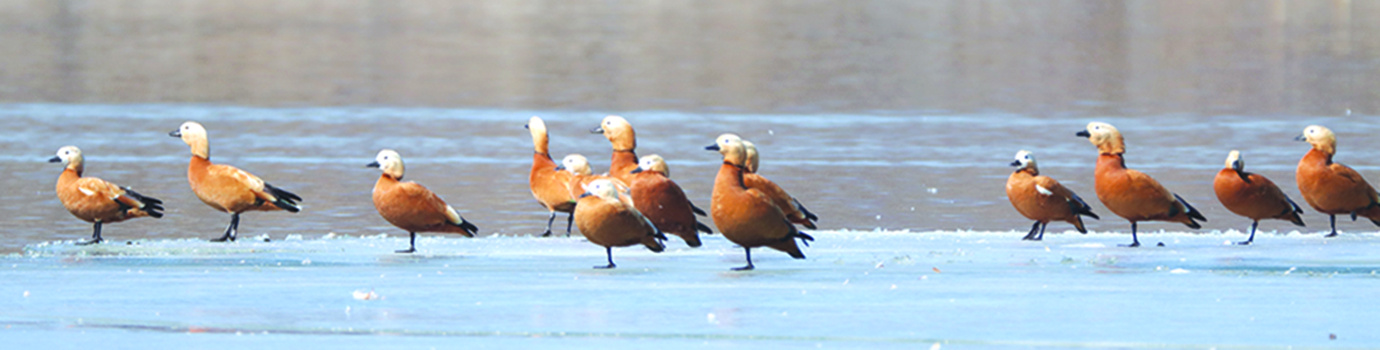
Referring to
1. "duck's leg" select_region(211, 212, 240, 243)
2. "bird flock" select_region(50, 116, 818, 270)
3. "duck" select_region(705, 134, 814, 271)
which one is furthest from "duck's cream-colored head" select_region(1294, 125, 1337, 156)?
"duck's leg" select_region(211, 212, 240, 243)

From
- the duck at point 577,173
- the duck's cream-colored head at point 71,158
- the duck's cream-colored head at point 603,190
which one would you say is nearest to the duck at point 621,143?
the duck at point 577,173

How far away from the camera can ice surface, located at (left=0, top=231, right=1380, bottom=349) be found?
634 cm

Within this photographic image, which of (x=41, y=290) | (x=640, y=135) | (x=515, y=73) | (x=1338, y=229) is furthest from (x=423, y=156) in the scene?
(x=515, y=73)

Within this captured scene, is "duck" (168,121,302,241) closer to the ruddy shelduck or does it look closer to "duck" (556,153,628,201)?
"duck" (556,153,628,201)

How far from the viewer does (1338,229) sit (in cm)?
1184

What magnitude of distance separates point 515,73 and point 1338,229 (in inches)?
783

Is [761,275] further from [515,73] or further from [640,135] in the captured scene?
[515,73]

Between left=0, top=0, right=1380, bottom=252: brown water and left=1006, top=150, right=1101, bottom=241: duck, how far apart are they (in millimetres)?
1508

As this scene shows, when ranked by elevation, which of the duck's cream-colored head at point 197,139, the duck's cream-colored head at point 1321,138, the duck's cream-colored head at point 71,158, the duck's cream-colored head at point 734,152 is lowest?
the duck's cream-colored head at point 71,158

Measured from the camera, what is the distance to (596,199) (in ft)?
28.4

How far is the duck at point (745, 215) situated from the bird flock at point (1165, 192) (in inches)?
82.6

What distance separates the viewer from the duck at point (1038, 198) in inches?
408

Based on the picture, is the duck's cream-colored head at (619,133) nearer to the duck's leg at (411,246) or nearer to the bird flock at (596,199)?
the bird flock at (596,199)

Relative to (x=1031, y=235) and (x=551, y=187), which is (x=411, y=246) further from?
(x=1031, y=235)
